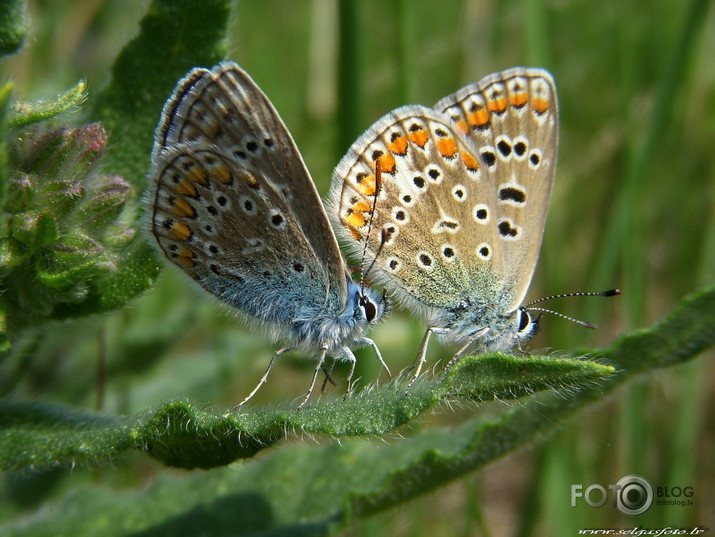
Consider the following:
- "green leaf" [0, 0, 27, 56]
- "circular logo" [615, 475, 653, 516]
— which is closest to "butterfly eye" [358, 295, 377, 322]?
"circular logo" [615, 475, 653, 516]

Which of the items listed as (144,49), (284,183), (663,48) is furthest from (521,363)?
(663,48)

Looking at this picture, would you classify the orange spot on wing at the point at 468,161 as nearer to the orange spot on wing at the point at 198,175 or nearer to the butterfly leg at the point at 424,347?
the butterfly leg at the point at 424,347

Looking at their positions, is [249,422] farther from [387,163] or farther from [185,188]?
[387,163]

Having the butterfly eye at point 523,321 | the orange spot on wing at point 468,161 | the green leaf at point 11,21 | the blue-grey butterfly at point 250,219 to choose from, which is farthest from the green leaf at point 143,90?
the butterfly eye at point 523,321

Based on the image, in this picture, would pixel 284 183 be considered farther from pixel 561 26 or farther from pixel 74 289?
pixel 561 26

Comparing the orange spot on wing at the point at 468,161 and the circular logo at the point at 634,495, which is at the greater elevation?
the orange spot on wing at the point at 468,161

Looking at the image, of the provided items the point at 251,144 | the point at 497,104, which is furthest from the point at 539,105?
the point at 251,144

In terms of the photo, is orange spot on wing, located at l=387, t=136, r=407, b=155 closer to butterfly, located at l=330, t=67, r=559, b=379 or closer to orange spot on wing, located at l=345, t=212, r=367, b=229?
butterfly, located at l=330, t=67, r=559, b=379

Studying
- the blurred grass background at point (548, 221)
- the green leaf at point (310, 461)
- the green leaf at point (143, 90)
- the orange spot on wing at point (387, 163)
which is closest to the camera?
the green leaf at point (310, 461)

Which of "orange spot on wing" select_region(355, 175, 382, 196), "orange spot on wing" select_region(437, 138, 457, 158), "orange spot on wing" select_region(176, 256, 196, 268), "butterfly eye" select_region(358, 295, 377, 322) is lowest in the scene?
"butterfly eye" select_region(358, 295, 377, 322)
